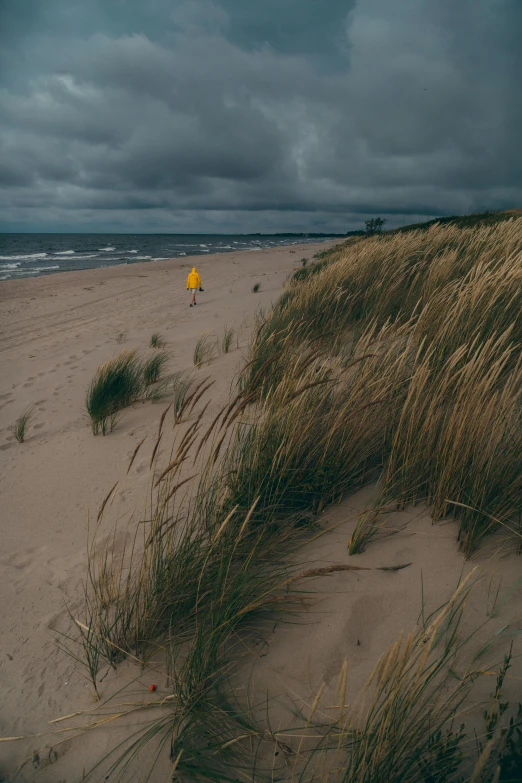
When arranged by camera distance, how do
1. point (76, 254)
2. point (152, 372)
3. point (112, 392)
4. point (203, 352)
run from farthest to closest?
point (76, 254) < point (203, 352) < point (152, 372) < point (112, 392)

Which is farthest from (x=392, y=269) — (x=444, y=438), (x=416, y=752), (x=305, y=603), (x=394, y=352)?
(x=416, y=752)

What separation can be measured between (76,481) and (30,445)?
118cm

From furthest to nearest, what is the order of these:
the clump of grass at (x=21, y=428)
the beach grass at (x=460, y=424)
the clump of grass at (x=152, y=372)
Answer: the clump of grass at (x=152, y=372), the clump of grass at (x=21, y=428), the beach grass at (x=460, y=424)

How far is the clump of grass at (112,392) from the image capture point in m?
4.14

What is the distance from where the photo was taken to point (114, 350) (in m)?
7.34

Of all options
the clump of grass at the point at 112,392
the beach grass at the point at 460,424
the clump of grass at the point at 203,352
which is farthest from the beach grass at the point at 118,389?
the beach grass at the point at 460,424

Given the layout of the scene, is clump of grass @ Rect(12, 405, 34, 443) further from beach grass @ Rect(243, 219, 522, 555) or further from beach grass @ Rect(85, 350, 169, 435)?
beach grass @ Rect(243, 219, 522, 555)

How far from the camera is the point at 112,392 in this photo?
4.46 m

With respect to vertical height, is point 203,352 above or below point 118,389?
above

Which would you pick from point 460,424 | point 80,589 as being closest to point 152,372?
point 80,589

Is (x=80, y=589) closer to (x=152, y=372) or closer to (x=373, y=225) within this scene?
(x=152, y=372)

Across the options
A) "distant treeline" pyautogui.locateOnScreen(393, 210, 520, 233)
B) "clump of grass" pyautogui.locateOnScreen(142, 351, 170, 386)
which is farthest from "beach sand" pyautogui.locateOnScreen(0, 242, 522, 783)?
"distant treeline" pyautogui.locateOnScreen(393, 210, 520, 233)

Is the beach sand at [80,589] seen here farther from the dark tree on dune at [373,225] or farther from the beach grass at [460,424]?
the dark tree on dune at [373,225]

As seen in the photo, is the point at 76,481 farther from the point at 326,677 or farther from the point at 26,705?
the point at 326,677
